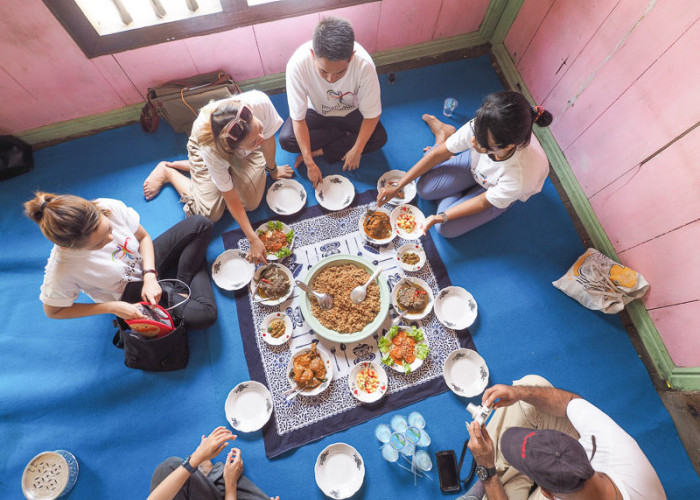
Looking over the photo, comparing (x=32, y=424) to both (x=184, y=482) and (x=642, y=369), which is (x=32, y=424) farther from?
(x=642, y=369)

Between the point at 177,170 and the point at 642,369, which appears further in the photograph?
the point at 177,170

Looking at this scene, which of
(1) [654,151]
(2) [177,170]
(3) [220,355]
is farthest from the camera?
(2) [177,170]

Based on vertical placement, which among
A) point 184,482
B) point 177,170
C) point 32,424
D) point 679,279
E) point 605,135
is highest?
point 177,170

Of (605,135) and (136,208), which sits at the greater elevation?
(136,208)

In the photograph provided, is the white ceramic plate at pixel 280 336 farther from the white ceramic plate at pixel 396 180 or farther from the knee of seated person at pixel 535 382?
the knee of seated person at pixel 535 382

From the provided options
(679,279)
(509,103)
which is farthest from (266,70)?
(679,279)

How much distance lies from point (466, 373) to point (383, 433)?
29.6 inches

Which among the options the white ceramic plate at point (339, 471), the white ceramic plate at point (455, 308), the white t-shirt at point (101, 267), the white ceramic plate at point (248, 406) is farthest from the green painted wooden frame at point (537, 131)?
the white ceramic plate at point (248, 406)

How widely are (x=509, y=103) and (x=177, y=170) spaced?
2.74 meters

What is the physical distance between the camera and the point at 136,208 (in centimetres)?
319

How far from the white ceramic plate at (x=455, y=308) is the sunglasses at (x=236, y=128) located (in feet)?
6.08

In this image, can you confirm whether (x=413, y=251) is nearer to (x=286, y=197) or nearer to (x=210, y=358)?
(x=286, y=197)

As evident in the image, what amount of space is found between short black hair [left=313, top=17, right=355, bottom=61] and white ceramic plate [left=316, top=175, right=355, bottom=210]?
1157 millimetres

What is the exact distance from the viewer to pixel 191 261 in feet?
9.23
